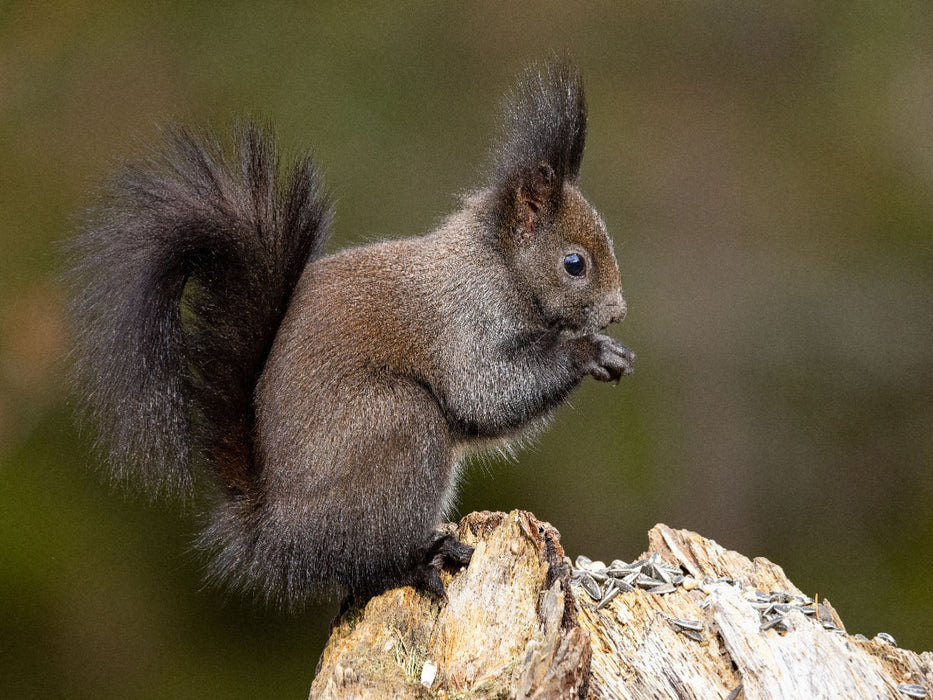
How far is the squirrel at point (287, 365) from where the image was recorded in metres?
2.34

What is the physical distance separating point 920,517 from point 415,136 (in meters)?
2.36

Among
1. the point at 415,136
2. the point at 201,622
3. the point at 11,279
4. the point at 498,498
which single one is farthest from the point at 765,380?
the point at 11,279

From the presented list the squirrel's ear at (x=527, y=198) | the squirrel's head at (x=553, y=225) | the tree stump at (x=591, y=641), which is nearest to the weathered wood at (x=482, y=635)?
the tree stump at (x=591, y=641)

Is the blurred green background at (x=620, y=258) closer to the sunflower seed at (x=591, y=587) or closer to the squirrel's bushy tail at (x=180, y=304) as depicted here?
the squirrel's bushy tail at (x=180, y=304)

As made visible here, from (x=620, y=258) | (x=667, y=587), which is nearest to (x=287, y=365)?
(x=667, y=587)

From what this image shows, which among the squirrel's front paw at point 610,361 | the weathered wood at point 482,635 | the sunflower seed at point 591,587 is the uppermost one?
the squirrel's front paw at point 610,361

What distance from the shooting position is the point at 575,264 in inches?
105

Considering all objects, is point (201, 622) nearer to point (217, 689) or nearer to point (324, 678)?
point (217, 689)

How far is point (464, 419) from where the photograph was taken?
256 cm

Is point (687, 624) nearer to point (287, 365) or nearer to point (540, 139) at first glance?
point (287, 365)

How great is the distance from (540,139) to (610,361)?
0.62 meters

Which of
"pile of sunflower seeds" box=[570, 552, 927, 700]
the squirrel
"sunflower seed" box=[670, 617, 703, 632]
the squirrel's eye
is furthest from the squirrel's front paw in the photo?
"sunflower seed" box=[670, 617, 703, 632]

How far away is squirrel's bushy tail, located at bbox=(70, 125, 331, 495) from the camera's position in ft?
7.88

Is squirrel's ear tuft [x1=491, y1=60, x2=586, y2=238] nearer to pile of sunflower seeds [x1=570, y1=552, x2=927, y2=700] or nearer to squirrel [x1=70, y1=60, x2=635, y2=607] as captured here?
squirrel [x1=70, y1=60, x2=635, y2=607]
